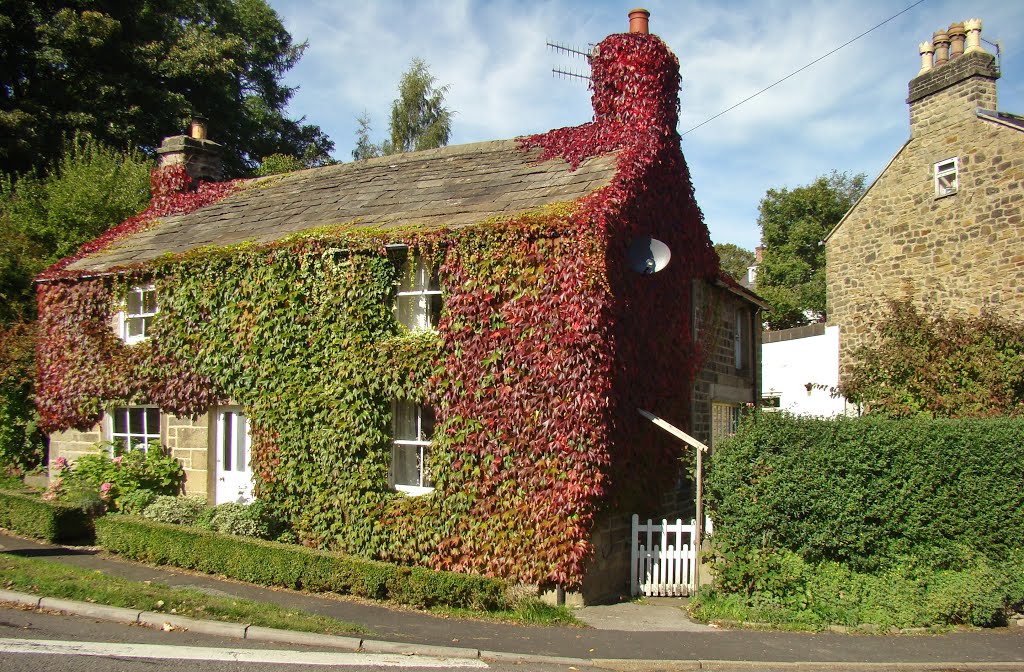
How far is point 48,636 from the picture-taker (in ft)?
25.0

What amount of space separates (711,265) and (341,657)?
34.6 ft

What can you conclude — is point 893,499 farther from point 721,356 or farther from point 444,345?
point 721,356

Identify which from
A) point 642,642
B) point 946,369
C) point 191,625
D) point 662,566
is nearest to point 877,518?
point 662,566

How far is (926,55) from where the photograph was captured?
66.9ft

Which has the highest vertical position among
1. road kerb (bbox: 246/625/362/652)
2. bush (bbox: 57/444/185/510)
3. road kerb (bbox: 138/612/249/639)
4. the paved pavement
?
bush (bbox: 57/444/185/510)

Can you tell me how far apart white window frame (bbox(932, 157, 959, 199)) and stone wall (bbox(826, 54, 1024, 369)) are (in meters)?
0.11

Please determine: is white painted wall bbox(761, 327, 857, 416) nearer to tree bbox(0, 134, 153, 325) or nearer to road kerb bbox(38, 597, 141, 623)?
road kerb bbox(38, 597, 141, 623)

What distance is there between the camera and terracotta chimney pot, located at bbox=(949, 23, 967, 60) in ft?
63.2

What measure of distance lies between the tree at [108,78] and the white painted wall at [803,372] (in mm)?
23188

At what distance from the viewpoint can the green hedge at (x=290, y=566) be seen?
32.9ft

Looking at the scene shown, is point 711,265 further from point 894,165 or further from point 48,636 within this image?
point 48,636

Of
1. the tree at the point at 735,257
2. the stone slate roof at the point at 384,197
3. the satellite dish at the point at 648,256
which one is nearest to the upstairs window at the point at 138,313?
the stone slate roof at the point at 384,197

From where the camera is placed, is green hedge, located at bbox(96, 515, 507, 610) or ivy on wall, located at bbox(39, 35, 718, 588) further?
ivy on wall, located at bbox(39, 35, 718, 588)

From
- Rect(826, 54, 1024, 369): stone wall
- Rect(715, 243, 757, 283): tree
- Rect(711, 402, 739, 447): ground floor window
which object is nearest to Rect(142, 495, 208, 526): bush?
Rect(711, 402, 739, 447): ground floor window
